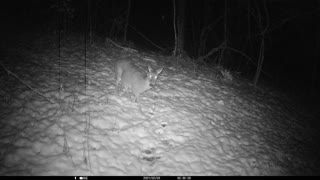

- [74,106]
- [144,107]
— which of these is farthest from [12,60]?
[144,107]

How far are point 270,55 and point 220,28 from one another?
23.9ft

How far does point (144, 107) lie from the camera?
6.61 metres

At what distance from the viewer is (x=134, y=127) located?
561cm

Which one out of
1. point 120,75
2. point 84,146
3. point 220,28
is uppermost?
point 220,28

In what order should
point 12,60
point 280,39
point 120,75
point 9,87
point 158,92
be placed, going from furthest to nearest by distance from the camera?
point 280,39, point 12,60, point 158,92, point 120,75, point 9,87

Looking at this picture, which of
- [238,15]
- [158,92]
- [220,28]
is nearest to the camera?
[158,92]

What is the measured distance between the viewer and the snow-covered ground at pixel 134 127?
14.6 ft

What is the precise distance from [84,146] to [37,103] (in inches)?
82.8

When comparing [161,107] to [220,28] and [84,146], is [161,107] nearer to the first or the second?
[84,146]

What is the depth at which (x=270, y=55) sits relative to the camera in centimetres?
2391

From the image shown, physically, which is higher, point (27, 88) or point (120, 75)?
point (120, 75)

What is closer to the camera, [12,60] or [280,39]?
[12,60]

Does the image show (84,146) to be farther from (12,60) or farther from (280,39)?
(280,39)

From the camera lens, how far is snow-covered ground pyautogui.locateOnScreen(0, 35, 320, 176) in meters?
4.45
